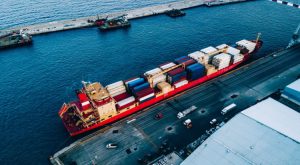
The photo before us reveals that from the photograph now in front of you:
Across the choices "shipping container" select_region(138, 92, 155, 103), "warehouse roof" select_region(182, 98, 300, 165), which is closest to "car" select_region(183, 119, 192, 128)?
"warehouse roof" select_region(182, 98, 300, 165)

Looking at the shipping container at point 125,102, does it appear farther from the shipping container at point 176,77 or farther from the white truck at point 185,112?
the shipping container at point 176,77

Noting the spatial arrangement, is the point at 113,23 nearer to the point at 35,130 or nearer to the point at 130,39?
the point at 130,39

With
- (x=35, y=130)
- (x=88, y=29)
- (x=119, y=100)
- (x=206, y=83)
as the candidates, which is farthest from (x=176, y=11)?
(x=35, y=130)

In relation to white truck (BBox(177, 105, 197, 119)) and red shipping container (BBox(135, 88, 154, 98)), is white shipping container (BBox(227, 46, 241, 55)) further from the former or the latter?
red shipping container (BBox(135, 88, 154, 98))

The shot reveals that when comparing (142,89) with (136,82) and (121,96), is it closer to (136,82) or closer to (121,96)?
(136,82)

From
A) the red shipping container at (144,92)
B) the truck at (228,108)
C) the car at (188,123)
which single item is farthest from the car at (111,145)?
the truck at (228,108)

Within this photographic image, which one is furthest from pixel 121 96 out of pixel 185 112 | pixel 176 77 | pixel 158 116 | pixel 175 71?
pixel 185 112
